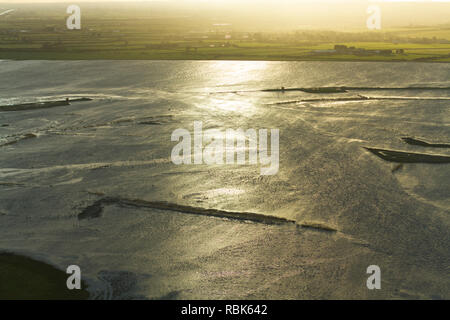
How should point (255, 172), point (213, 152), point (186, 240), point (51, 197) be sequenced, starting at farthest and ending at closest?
point (213, 152), point (255, 172), point (51, 197), point (186, 240)

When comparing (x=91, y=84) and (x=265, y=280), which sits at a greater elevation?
(x=91, y=84)

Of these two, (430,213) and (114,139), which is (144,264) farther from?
(114,139)

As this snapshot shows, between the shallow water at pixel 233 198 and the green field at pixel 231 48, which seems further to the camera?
the green field at pixel 231 48

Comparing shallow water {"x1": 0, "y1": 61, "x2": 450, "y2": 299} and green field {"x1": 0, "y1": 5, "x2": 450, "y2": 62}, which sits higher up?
green field {"x1": 0, "y1": 5, "x2": 450, "y2": 62}

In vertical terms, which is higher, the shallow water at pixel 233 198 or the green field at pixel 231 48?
the green field at pixel 231 48

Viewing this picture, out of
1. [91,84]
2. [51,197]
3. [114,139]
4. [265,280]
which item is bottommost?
[265,280]

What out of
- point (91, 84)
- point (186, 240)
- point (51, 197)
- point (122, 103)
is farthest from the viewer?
point (91, 84)

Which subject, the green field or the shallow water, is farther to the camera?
the green field

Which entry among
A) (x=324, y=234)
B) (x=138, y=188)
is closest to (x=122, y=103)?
(x=138, y=188)
